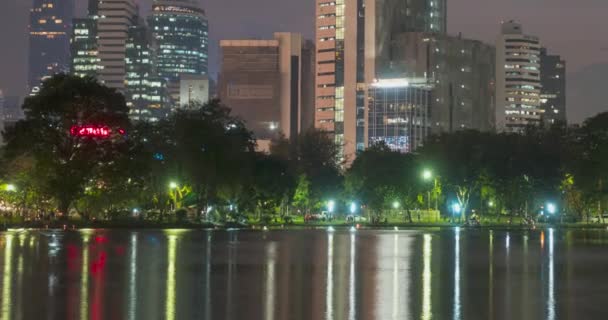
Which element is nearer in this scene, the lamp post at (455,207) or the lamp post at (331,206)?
the lamp post at (455,207)

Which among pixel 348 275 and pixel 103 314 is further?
pixel 348 275

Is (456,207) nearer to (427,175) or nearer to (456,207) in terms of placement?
(456,207)

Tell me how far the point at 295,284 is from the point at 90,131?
58867 millimetres

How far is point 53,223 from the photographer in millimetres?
82625

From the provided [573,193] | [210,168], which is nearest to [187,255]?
[210,168]

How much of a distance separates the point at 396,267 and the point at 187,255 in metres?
10.6

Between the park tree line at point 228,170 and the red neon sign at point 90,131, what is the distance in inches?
12.7

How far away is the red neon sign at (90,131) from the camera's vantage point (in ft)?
277

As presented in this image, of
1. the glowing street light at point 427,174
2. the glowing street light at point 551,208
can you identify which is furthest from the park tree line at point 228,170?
the glowing street light at point 551,208

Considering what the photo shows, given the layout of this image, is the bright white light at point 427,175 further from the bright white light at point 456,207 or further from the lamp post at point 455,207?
the bright white light at point 456,207

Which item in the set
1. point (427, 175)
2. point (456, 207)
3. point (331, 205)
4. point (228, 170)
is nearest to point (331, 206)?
point (331, 205)

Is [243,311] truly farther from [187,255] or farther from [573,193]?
[573,193]

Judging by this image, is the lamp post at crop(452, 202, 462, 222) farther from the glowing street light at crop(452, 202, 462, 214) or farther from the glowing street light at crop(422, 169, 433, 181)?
the glowing street light at crop(422, 169, 433, 181)

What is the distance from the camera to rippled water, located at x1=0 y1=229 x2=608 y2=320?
23.3 m
